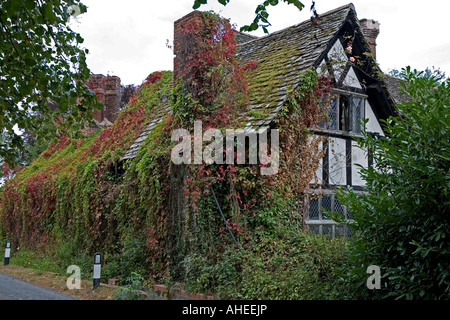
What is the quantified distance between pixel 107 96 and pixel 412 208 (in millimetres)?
20602

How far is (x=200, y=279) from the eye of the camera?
8391 millimetres

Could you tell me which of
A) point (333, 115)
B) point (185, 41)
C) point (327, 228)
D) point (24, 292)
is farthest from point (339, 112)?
point (24, 292)

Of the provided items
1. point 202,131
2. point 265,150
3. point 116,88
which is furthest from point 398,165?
point 116,88

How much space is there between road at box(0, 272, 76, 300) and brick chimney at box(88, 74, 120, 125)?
38.3 ft

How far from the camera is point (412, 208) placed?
5.05 m

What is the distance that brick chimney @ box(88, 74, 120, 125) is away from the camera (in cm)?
2265

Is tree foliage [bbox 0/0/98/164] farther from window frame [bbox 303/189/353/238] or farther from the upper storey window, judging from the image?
the upper storey window

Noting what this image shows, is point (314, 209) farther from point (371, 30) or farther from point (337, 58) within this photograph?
point (371, 30)

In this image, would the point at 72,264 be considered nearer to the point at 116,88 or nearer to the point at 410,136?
the point at 410,136

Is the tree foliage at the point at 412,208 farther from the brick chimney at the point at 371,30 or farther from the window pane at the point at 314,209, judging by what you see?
the brick chimney at the point at 371,30

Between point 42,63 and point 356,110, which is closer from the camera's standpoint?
point 42,63

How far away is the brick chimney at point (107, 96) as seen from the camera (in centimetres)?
2265

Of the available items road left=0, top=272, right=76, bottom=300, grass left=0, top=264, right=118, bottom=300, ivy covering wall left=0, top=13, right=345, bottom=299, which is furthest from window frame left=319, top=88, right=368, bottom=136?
road left=0, top=272, right=76, bottom=300

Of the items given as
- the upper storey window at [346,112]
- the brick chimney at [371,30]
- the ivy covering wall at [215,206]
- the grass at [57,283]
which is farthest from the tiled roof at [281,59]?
the brick chimney at [371,30]
